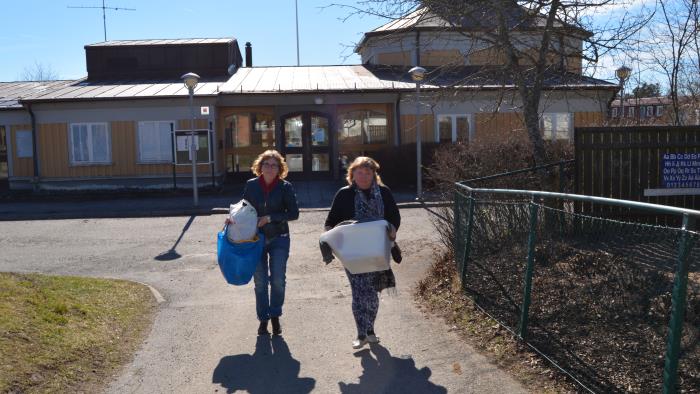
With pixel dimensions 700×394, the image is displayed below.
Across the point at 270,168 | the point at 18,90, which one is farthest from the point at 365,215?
the point at 18,90

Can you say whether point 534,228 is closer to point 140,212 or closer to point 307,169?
point 140,212

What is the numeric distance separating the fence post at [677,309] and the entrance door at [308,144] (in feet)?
68.6

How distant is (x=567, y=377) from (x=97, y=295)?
5.35 meters

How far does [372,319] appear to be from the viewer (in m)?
6.14

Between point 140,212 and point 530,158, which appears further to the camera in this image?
point 140,212

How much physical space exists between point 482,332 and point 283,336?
183cm

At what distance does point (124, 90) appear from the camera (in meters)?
24.4

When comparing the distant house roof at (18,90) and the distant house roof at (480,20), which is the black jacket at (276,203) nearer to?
the distant house roof at (480,20)

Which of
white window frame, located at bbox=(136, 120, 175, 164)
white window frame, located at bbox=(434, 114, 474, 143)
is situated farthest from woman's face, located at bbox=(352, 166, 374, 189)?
white window frame, located at bbox=(136, 120, 175, 164)

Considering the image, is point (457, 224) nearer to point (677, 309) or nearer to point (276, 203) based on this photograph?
point (276, 203)

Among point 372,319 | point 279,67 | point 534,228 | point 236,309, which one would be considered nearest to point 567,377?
point 534,228

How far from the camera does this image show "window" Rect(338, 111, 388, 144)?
24.4 meters

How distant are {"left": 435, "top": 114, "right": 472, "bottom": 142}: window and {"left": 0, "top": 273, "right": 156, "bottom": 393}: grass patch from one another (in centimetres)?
1633

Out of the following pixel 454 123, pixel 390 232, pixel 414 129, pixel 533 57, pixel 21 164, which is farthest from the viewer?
pixel 21 164
